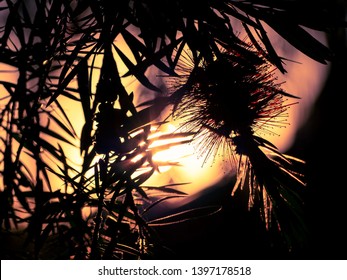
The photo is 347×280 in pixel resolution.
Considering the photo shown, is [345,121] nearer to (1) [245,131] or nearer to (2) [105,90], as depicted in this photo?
(1) [245,131]

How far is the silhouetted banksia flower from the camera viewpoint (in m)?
0.74

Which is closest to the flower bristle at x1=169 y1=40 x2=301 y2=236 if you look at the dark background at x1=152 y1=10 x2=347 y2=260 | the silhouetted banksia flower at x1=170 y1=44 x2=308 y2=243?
the silhouetted banksia flower at x1=170 y1=44 x2=308 y2=243

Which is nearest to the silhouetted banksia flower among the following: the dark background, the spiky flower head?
the spiky flower head

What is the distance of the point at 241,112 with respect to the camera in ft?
2.52

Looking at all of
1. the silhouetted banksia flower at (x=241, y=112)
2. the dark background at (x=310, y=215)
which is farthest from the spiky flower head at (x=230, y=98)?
the dark background at (x=310, y=215)

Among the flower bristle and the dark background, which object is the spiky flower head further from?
the dark background

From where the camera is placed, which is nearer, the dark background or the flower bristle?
the flower bristle

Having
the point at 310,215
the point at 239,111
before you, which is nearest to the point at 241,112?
the point at 239,111

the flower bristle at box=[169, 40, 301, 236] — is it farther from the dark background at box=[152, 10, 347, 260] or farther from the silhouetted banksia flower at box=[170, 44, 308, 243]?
the dark background at box=[152, 10, 347, 260]

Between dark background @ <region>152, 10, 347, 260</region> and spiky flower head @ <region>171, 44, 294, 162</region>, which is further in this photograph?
dark background @ <region>152, 10, 347, 260</region>

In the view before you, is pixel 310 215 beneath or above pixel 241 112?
beneath

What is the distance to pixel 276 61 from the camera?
0.73 meters

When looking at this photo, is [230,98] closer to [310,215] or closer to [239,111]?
[239,111]

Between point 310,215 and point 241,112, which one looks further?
point 310,215
